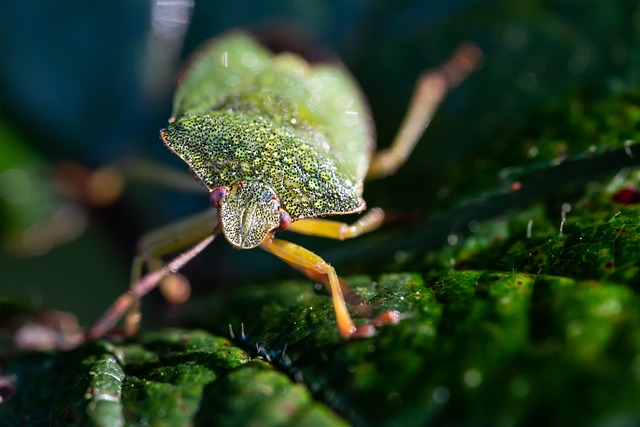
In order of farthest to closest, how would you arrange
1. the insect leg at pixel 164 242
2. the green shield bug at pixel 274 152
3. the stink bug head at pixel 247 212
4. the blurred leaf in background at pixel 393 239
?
the insect leg at pixel 164 242 → the green shield bug at pixel 274 152 → the stink bug head at pixel 247 212 → the blurred leaf in background at pixel 393 239

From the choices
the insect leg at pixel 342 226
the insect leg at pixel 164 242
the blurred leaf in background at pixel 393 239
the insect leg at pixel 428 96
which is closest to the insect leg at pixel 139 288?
the insect leg at pixel 164 242

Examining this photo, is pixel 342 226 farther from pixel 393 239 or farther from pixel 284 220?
pixel 284 220

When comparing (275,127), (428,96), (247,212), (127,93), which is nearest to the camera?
(247,212)

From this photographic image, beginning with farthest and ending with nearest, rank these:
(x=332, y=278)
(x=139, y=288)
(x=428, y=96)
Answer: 1. (x=428, y=96)
2. (x=139, y=288)
3. (x=332, y=278)

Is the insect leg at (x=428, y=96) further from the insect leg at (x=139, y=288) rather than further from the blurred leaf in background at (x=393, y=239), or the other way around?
the insect leg at (x=139, y=288)

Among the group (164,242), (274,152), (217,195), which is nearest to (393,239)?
(274,152)

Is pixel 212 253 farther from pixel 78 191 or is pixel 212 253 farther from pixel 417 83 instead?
pixel 417 83
